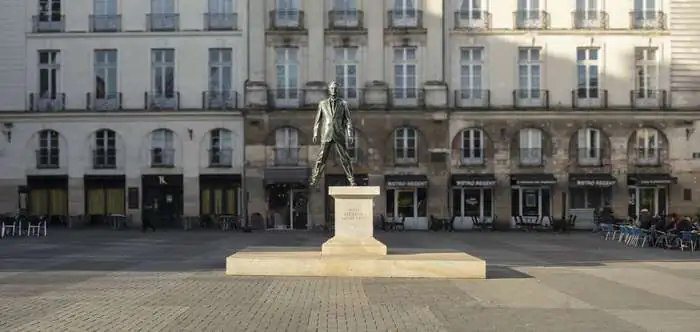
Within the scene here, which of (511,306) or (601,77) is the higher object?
(601,77)

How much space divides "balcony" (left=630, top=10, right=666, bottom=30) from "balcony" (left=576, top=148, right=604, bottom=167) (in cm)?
781

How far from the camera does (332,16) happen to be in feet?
158

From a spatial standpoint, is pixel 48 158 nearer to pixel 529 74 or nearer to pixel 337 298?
pixel 529 74

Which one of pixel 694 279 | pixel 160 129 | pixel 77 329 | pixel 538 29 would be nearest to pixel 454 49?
pixel 538 29

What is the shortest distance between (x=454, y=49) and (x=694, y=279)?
98.6 ft

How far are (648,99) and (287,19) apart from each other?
22.4 meters

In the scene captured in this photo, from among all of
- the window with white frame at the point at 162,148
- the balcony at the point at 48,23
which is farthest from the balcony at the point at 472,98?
the balcony at the point at 48,23

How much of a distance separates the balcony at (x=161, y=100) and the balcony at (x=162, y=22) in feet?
12.7

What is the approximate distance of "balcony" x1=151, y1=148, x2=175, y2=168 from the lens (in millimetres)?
48375

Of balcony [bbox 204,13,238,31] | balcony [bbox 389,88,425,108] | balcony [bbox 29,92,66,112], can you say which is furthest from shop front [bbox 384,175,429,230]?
balcony [bbox 29,92,66,112]

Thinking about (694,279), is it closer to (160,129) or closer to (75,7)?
(160,129)

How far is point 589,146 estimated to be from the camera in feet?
158

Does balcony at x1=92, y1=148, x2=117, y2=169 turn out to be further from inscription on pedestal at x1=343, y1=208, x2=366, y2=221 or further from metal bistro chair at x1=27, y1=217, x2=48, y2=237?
inscription on pedestal at x1=343, y1=208, x2=366, y2=221

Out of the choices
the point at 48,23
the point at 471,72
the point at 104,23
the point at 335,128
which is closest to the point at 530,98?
the point at 471,72
